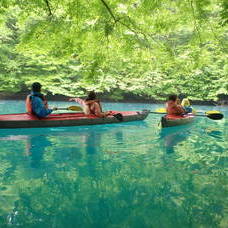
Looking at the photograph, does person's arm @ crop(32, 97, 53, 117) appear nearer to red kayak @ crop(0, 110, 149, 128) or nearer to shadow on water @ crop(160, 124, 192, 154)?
red kayak @ crop(0, 110, 149, 128)

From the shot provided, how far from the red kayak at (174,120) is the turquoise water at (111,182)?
1599 mm

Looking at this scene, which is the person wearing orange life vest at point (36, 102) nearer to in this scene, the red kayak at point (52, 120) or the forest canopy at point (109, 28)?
the red kayak at point (52, 120)

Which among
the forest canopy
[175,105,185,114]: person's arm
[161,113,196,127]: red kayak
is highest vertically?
the forest canopy

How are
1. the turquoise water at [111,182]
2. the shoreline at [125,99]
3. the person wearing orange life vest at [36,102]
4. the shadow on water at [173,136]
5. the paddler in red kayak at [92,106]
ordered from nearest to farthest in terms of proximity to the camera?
the turquoise water at [111,182] → the shadow on water at [173,136] → the person wearing orange life vest at [36,102] → the paddler in red kayak at [92,106] → the shoreline at [125,99]

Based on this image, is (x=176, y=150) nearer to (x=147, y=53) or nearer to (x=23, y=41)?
(x=147, y=53)

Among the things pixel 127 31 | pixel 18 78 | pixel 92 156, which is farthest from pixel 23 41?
pixel 18 78

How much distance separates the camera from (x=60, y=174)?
482 cm

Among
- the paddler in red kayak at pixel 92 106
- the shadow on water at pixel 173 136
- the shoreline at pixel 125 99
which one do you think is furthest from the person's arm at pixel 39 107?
the shoreline at pixel 125 99

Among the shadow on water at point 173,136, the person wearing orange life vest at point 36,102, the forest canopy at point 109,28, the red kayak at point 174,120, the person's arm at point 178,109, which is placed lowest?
the shadow on water at point 173,136

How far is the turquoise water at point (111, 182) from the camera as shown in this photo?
130 inches

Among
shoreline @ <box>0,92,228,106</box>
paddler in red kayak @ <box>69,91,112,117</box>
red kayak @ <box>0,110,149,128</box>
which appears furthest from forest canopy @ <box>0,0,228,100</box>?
shoreline @ <box>0,92,228,106</box>

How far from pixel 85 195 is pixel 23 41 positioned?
2.79 m

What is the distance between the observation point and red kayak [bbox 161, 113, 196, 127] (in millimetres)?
9661

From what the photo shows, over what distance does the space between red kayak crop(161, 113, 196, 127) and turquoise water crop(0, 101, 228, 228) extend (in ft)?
5.25
